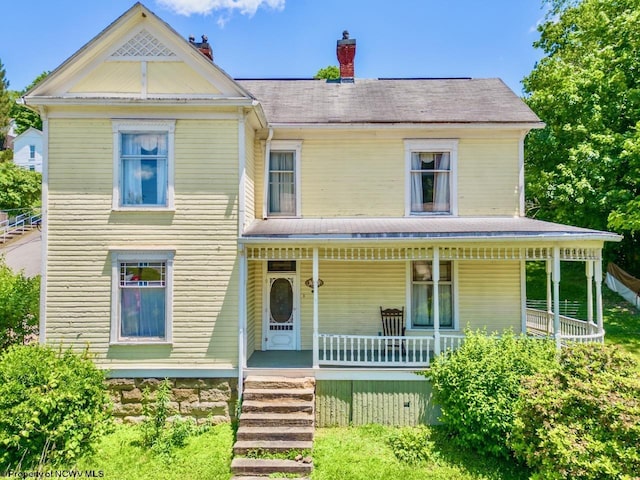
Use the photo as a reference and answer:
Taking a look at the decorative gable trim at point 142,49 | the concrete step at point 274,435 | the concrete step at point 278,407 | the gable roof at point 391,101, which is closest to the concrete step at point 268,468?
the concrete step at point 274,435

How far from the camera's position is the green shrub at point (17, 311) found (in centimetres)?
873

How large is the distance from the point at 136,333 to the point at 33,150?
45943 millimetres

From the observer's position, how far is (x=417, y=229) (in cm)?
888

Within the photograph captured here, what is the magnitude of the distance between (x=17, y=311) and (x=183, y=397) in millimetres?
4438

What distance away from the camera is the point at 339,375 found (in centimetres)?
827

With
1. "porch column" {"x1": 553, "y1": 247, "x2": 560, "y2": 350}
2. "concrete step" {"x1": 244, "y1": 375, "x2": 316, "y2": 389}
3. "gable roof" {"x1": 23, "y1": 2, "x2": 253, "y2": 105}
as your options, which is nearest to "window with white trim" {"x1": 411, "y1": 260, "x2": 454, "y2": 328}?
"porch column" {"x1": 553, "y1": 247, "x2": 560, "y2": 350}

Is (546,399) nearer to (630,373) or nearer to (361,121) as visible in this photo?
(630,373)

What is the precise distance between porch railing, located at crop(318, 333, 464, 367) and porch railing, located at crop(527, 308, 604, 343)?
97.5 inches

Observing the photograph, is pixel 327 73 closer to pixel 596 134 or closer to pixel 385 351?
pixel 596 134

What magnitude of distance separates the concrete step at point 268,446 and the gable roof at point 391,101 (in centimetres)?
742

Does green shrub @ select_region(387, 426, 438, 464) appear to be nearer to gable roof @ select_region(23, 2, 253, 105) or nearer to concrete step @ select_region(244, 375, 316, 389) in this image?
concrete step @ select_region(244, 375, 316, 389)

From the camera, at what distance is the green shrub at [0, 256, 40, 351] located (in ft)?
28.6

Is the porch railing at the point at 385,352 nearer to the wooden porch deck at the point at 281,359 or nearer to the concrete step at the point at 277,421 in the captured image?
the wooden porch deck at the point at 281,359

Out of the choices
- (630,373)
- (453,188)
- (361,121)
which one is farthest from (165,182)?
(630,373)
